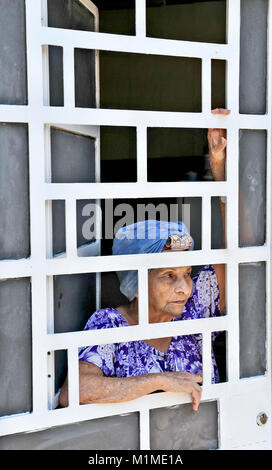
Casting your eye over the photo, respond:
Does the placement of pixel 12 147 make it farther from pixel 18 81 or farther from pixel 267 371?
pixel 267 371

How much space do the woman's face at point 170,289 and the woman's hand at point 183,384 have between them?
0.22 m

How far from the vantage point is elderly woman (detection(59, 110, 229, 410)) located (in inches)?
54.4

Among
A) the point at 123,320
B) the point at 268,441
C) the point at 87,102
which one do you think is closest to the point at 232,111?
the point at 87,102

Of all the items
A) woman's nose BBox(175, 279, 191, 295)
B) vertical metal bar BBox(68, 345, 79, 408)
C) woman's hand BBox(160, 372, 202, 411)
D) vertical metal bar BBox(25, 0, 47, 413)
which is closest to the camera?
vertical metal bar BBox(25, 0, 47, 413)

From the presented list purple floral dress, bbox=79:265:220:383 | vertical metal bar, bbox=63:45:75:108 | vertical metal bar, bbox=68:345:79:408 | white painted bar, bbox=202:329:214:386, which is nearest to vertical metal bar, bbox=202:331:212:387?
white painted bar, bbox=202:329:214:386

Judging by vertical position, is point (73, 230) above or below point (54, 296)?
above

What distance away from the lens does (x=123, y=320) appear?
1565 mm

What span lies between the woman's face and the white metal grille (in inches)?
6.1

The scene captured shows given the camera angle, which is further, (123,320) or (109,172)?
(109,172)

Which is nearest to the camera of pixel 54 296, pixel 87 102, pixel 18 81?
pixel 18 81

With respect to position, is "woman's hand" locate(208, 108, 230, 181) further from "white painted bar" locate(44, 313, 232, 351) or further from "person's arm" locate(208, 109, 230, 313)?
"white painted bar" locate(44, 313, 232, 351)

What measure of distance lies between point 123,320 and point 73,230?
1.32ft

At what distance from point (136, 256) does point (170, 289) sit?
260 mm
